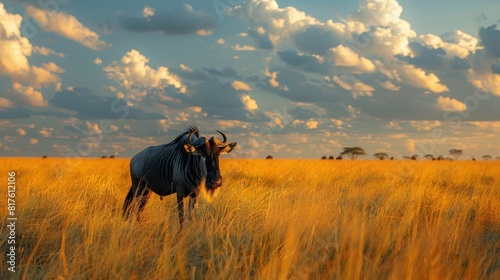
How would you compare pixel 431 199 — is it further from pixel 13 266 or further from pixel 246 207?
pixel 13 266

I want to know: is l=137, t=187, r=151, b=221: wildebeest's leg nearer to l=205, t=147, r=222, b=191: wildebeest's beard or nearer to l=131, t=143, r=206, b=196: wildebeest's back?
l=131, t=143, r=206, b=196: wildebeest's back

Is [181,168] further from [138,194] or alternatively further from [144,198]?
[138,194]

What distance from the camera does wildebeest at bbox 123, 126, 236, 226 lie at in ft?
23.7

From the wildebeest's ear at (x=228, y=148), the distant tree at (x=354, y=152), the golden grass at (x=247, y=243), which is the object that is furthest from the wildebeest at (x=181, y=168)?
the distant tree at (x=354, y=152)

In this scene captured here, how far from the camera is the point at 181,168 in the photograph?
7926mm

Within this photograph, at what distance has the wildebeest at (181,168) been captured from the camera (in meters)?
7.21

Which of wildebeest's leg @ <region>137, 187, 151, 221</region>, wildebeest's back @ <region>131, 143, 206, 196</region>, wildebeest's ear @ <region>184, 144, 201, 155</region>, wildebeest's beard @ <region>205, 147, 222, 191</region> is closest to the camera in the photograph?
wildebeest's beard @ <region>205, 147, 222, 191</region>

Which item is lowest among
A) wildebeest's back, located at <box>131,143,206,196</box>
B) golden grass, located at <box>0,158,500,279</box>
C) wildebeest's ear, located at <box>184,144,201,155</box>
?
golden grass, located at <box>0,158,500,279</box>

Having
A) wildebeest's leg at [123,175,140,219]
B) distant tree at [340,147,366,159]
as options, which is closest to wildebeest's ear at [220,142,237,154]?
wildebeest's leg at [123,175,140,219]

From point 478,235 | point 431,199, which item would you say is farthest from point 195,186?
point 431,199

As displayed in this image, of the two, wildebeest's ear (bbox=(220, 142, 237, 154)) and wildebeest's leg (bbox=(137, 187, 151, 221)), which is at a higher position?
wildebeest's ear (bbox=(220, 142, 237, 154))

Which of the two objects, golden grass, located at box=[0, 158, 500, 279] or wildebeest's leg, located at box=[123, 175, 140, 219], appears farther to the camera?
wildebeest's leg, located at box=[123, 175, 140, 219]

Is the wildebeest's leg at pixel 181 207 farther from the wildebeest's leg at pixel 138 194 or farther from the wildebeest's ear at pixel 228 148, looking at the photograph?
the wildebeest's leg at pixel 138 194

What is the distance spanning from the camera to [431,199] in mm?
10156
